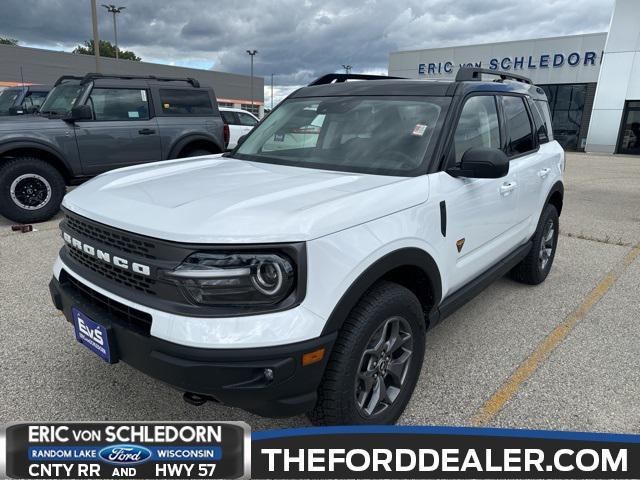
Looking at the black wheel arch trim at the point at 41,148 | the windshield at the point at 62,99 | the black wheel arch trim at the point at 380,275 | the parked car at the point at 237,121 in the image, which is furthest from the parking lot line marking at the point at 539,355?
the parked car at the point at 237,121

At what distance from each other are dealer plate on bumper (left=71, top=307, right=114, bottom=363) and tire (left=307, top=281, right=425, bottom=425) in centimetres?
95

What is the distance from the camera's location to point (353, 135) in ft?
10.0

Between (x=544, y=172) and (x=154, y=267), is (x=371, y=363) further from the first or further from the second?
(x=544, y=172)

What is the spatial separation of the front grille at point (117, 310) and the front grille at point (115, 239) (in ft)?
0.78

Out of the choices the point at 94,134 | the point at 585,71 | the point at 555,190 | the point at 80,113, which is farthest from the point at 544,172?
the point at 585,71

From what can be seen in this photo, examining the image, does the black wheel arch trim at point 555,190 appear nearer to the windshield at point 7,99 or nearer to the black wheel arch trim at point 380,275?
the black wheel arch trim at point 380,275

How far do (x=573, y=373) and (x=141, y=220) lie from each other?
274cm

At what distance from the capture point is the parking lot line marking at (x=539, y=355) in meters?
2.65

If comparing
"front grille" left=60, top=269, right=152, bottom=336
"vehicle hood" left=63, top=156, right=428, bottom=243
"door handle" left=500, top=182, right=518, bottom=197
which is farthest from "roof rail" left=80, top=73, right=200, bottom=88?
"door handle" left=500, top=182, right=518, bottom=197

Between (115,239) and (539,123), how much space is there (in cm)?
370

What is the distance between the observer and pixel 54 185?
6.50 metres

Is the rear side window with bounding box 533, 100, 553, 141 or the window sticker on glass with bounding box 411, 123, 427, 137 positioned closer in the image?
the window sticker on glass with bounding box 411, 123, 427, 137

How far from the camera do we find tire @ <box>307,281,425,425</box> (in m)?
2.06

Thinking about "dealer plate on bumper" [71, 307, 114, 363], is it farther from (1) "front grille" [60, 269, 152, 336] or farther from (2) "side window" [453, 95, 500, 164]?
(2) "side window" [453, 95, 500, 164]
